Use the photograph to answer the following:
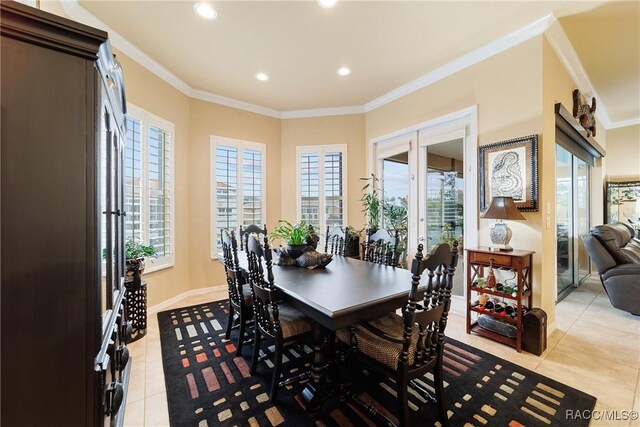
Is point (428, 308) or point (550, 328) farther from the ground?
point (428, 308)

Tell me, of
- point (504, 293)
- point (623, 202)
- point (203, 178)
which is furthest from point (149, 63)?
point (623, 202)

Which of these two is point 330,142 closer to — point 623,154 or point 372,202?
point 372,202

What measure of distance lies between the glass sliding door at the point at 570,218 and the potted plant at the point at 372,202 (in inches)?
93.7

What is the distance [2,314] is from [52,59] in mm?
707

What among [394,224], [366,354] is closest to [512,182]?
[394,224]

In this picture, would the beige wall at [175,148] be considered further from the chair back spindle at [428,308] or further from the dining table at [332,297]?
the chair back spindle at [428,308]

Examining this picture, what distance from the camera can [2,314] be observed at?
2.15 feet

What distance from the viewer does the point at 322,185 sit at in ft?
15.9

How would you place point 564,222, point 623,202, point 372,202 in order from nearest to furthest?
point 564,222
point 372,202
point 623,202

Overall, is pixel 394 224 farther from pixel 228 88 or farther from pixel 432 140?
pixel 228 88

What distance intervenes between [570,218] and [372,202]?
3159mm

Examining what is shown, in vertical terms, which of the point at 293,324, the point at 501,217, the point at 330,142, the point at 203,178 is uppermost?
the point at 330,142

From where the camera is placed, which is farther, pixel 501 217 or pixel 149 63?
pixel 149 63

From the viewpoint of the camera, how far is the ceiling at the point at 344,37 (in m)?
2.39
